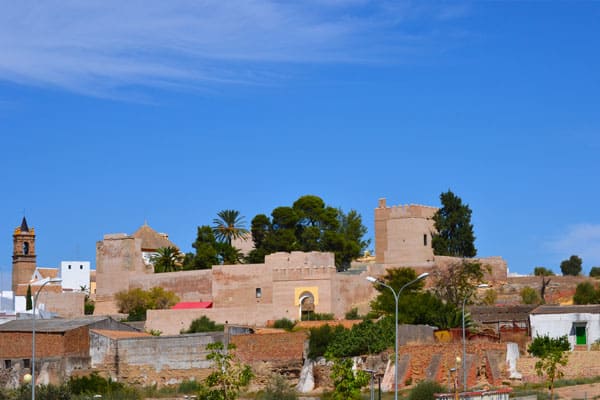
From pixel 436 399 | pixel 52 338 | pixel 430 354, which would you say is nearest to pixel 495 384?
pixel 430 354

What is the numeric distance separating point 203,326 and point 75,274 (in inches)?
1329

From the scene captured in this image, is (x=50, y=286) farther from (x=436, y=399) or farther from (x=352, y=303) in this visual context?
(x=436, y=399)

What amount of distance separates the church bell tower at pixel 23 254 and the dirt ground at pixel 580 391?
63296 mm

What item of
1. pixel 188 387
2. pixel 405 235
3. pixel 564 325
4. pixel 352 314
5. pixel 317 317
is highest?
pixel 405 235

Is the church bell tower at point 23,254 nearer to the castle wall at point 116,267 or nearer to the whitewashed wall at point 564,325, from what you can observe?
the castle wall at point 116,267

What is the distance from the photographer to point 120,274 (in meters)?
73.0

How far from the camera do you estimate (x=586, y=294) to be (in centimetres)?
6053

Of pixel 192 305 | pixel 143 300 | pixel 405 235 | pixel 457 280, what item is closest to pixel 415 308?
pixel 457 280

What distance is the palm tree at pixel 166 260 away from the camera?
75.2 meters

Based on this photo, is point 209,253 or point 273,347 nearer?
point 273,347

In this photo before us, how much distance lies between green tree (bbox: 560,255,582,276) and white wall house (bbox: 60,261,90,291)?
35.4 meters

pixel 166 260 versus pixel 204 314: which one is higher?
pixel 166 260

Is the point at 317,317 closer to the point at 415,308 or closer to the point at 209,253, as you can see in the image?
the point at 415,308

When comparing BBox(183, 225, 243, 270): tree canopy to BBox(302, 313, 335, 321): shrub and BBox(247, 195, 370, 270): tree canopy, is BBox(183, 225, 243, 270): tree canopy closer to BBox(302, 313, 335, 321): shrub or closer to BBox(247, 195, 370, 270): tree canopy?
BBox(247, 195, 370, 270): tree canopy
